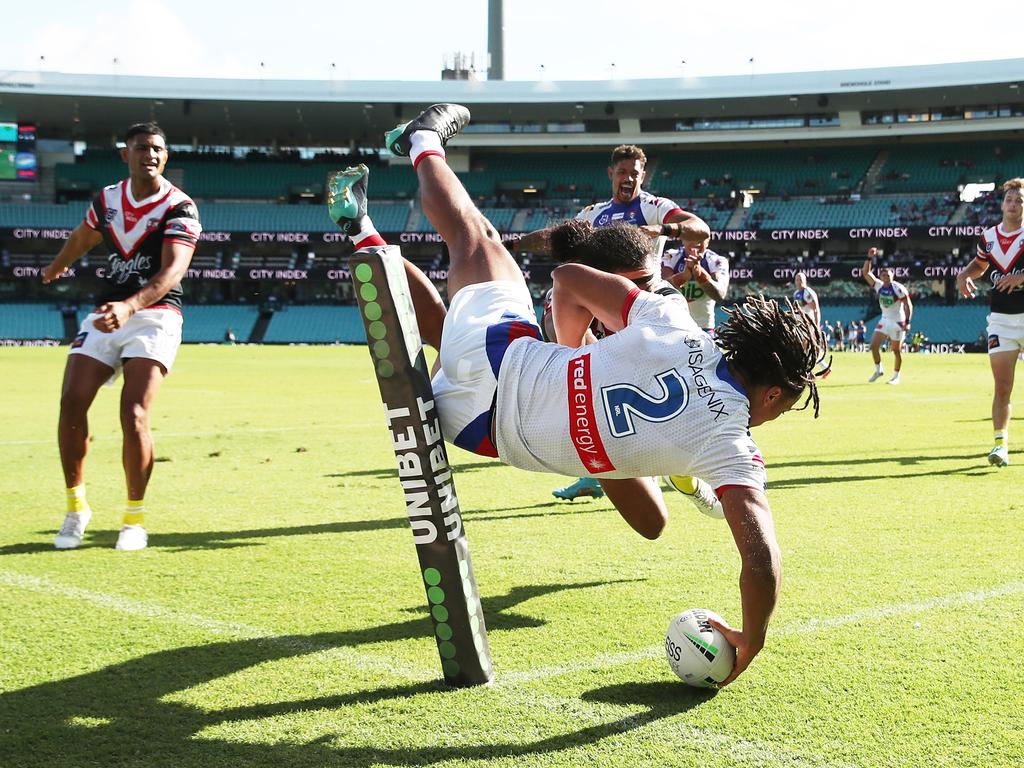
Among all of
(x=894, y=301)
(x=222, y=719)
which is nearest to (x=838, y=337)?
(x=894, y=301)

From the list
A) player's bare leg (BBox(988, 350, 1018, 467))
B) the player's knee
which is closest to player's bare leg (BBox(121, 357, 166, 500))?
the player's knee

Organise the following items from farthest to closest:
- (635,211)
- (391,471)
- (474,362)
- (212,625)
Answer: (391,471)
(635,211)
(212,625)
(474,362)

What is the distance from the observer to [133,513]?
5.74 metres

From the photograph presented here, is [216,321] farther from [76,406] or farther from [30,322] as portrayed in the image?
[76,406]

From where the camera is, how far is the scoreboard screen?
188 ft

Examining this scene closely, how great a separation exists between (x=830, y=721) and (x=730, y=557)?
2207 millimetres

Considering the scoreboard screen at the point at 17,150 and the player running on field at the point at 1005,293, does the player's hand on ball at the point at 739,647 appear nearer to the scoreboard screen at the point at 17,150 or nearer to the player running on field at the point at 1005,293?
the player running on field at the point at 1005,293

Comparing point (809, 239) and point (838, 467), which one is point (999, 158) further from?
point (838, 467)

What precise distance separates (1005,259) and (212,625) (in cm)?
795

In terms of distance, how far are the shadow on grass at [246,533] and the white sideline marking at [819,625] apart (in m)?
2.65

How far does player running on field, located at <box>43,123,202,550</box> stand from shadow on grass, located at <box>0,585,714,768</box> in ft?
7.73

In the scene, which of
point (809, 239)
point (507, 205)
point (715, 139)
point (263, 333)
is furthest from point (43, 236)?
point (809, 239)

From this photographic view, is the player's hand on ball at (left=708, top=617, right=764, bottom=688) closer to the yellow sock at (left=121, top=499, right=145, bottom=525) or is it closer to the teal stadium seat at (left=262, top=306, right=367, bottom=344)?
the yellow sock at (left=121, top=499, right=145, bottom=525)

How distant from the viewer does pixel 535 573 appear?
506cm
